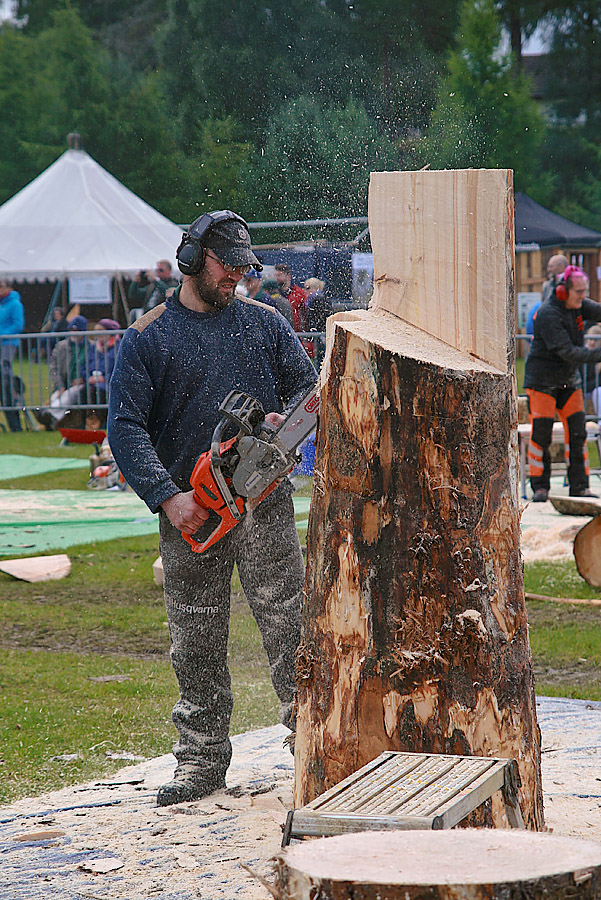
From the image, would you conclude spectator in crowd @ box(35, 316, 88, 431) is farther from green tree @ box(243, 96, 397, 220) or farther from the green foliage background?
green tree @ box(243, 96, 397, 220)

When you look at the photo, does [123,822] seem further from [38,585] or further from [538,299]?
[538,299]

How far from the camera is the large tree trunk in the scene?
7.87 ft

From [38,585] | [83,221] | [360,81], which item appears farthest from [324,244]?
[83,221]

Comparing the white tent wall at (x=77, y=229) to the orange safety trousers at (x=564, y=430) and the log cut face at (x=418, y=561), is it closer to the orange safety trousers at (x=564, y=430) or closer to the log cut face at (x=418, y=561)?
the orange safety trousers at (x=564, y=430)

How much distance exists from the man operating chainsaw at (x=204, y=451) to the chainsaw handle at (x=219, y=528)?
0.07 metres

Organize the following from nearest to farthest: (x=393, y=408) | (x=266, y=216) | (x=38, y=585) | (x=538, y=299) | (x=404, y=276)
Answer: (x=393, y=408) < (x=404, y=276) < (x=266, y=216) < (x=38, y=585) < (x=538, y=299)

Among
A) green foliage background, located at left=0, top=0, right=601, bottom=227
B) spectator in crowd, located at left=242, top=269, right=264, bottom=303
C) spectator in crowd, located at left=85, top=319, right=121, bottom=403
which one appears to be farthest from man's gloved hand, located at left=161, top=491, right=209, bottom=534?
spectator in crowd, located at left=85, top=319, right=121, bottom=403

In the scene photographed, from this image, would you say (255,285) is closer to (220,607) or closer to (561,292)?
(220,607)

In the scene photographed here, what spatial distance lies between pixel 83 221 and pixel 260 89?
353 inches

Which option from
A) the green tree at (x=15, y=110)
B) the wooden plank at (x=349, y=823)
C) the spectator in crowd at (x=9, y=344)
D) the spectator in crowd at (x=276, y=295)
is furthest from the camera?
the green tree at (x=15, y=110)

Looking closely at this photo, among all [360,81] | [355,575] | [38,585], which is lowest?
[38,585]

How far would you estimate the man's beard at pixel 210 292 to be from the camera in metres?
3.17

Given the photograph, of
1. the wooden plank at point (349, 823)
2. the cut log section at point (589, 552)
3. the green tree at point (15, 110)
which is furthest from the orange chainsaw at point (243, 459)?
the green tree at point (15, 110)

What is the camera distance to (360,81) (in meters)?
6.74
